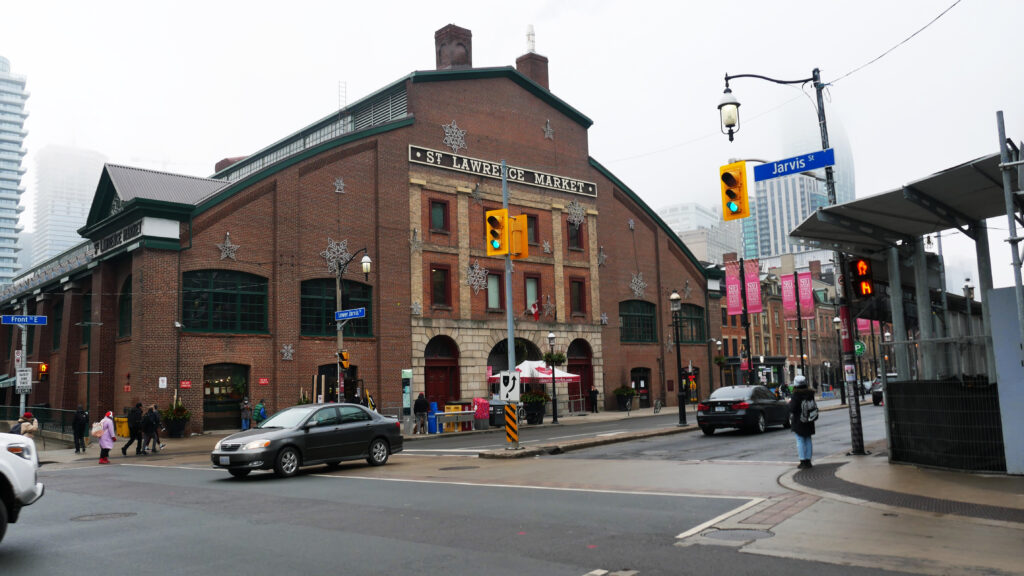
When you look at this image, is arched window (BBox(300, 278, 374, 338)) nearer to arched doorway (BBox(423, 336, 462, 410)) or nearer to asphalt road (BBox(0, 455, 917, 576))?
arched doorway (BBox(423, 336, 462, 410))

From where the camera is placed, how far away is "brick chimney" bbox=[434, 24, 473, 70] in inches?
1738

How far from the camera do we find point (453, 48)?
44.2 metres


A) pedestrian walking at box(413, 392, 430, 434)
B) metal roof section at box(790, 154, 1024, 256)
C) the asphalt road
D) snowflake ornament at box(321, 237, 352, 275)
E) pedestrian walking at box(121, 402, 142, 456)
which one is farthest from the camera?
snowflake ornament at box(321, 237, 352, 275)

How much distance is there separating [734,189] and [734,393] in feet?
32.0

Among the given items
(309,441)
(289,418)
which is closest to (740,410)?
(309,441)

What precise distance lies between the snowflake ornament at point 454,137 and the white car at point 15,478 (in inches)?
1336

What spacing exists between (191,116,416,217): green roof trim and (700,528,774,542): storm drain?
28.6 metres

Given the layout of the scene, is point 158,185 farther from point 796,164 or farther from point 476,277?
point 796,164

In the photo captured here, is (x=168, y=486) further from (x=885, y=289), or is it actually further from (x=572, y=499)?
(x=885, y=289)

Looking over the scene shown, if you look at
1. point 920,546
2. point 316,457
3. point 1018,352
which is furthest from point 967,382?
point 316,457

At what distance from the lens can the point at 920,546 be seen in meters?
7.56

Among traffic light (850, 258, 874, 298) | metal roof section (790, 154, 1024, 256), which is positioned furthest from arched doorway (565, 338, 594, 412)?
metal roof section (790, 154, 1024, 256)

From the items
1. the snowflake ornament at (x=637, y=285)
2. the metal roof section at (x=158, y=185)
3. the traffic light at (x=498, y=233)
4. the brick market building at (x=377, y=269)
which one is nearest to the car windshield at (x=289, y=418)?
the traffic light at (x=498, y=233)

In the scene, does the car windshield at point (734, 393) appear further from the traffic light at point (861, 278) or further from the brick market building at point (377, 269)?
the brick market building at point (377, 269)
